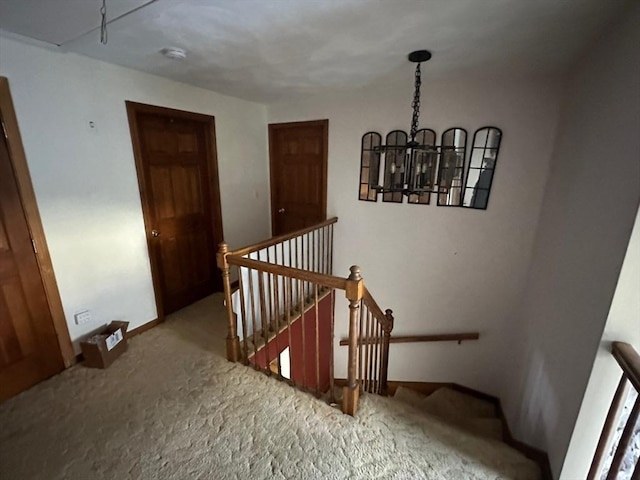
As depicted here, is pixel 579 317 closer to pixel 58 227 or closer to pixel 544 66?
pixel 544 66

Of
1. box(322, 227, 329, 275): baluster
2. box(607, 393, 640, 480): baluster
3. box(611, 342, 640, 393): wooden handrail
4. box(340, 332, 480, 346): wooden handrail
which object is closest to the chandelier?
box(322, 227, 329, 275): baluster

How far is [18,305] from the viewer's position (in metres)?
1.92

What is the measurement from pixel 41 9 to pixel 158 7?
23.5 inches

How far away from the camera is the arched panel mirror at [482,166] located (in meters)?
2.79

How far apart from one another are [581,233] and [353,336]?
1.49 meters

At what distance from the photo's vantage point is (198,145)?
3094 millimetres

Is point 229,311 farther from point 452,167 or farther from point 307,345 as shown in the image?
point 452,167

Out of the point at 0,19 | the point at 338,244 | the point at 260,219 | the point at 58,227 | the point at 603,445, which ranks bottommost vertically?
the point at 603,445

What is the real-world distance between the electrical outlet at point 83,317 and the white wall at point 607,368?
128 inches

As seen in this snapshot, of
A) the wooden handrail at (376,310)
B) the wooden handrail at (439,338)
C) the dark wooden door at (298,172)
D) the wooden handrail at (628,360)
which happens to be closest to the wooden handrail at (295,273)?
the wooden handrail at (376,310)

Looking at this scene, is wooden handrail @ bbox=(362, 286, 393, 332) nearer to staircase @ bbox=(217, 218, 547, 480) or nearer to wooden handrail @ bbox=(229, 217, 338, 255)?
staircase @ bbox=(217, 218, 547, 480)

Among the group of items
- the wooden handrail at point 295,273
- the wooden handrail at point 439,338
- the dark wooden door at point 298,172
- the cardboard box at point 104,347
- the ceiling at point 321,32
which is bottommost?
the wooden handrail at point 439,338

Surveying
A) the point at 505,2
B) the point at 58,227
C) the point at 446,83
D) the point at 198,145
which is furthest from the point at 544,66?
the point at 58,227

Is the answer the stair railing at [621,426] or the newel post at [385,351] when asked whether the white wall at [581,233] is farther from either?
the newel post at [385,351]
